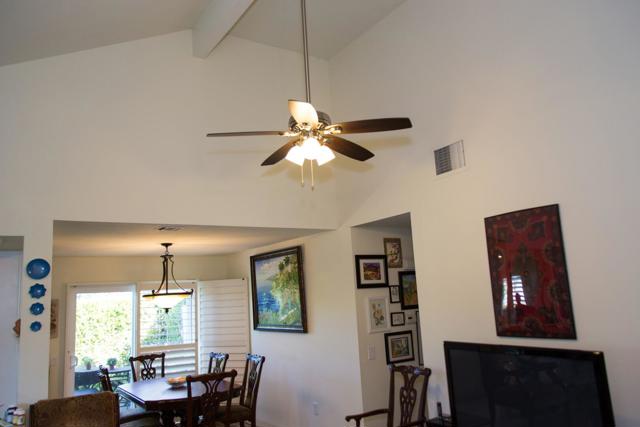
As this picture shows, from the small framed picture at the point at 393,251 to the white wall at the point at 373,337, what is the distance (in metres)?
0.04

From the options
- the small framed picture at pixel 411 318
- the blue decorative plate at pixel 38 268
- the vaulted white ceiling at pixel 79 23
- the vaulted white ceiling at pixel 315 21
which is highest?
the vaulted white ceiling at pixel 315 21

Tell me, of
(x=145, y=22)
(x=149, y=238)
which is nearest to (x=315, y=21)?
(x=145, y=22)

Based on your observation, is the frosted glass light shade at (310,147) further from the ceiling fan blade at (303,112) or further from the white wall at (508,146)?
the white wall at (508,146)

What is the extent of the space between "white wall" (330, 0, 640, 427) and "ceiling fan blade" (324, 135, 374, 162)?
100cm

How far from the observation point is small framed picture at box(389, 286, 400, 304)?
5262 mm

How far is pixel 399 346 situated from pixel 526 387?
2174mm

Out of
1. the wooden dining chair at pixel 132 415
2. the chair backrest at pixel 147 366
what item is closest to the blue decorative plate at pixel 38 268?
the wooden dining chair at pixel 132 415

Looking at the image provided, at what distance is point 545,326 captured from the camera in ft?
10.5

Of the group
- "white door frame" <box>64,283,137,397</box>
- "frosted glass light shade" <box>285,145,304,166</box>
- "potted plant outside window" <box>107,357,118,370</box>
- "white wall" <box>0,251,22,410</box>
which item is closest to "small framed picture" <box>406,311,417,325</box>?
"frosted glass light shade" <box>285,145,304,166</box>

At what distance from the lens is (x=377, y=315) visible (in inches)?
201

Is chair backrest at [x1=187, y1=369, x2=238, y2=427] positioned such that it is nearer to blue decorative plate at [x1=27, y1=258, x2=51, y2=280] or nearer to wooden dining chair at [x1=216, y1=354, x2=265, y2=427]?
wooden dining chair at [x1=216, y1=354, x2=265, y2=427]

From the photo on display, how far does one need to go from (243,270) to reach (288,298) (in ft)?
4.84

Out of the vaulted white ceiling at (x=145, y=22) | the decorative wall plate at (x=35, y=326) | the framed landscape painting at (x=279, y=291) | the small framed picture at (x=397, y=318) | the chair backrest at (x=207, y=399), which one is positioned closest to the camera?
the vaulted white ceiling at (x=145, y=22)

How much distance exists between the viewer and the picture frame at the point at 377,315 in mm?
5039
